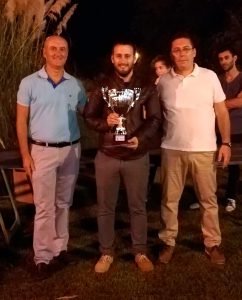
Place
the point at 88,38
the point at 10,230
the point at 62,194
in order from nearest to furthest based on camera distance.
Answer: the point at 62,194
the point at 10,230
the point at 88,38

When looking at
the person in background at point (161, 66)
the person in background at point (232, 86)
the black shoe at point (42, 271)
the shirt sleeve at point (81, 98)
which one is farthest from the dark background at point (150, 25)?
the black shoe at point (42, 271)

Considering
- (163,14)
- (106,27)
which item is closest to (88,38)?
(106,27)

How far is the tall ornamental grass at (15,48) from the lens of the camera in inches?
291

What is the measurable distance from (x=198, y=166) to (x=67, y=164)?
105cm

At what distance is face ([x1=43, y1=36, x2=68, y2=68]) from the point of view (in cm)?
514

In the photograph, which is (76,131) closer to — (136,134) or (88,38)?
(136,134)

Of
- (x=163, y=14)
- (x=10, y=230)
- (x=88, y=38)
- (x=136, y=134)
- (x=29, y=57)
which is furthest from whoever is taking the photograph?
(x=88, y=38)

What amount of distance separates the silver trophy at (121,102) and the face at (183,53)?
454 mm

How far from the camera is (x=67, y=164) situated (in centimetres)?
530

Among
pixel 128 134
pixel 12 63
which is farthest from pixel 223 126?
pixel 12 63

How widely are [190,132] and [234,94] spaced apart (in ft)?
4.90

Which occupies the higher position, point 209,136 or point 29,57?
point 29,57

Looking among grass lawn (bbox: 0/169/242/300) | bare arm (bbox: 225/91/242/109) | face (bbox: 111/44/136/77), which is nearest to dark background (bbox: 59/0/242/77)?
bare arm (bbox: 225/91/242/109)

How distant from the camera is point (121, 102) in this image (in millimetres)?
5020
